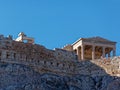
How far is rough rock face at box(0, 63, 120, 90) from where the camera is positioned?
215ft

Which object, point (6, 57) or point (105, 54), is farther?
point (105, 54)

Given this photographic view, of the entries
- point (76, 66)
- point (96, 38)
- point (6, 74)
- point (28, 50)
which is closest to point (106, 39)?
point (96, 38)

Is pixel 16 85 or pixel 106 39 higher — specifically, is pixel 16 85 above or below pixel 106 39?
below

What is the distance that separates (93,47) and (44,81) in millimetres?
18538

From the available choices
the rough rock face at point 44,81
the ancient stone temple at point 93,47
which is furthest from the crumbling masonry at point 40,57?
the ancient stone temple at point 93,47

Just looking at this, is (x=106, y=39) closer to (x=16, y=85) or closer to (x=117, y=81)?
(x=117, y=81)

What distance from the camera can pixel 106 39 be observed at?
85.5 metres

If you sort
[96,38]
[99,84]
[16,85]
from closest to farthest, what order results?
[16,85] < [99,84] < [96,38]

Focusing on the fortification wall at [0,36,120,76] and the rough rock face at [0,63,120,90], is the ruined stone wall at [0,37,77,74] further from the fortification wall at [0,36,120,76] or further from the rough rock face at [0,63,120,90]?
the rough rock face at [0,63,120,90]

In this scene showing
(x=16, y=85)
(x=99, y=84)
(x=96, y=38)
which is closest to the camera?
(x=16, y=85)

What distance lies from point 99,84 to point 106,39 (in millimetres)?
16560

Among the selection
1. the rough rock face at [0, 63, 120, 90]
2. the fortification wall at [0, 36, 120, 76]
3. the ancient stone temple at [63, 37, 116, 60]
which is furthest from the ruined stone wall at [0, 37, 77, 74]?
the ancient stone temple at [63, 37, 116, 60]

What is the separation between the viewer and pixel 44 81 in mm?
67375

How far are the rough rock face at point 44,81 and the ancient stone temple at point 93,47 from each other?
476 inches
